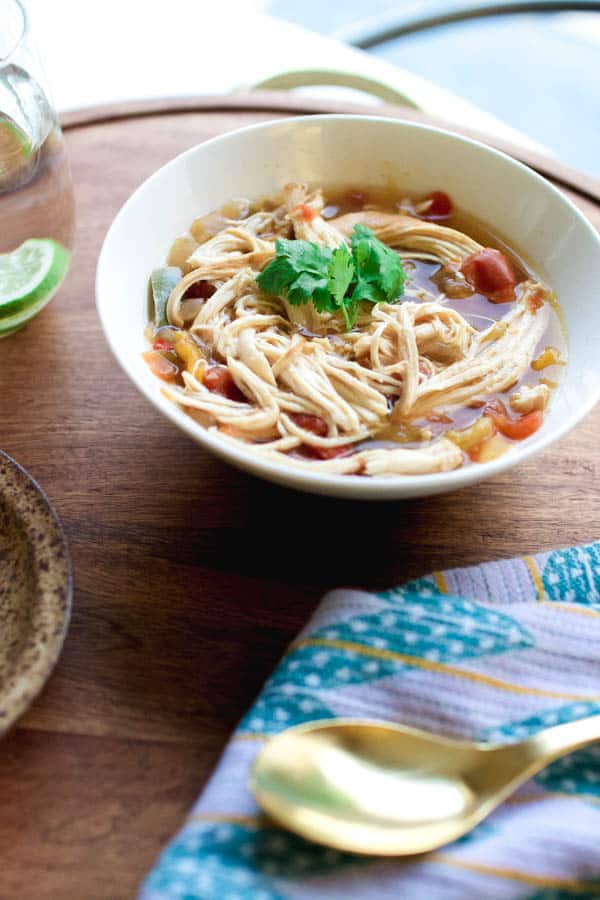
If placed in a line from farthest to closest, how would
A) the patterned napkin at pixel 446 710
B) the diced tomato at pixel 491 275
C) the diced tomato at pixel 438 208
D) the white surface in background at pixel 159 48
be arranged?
the white surface in background at pixel 159 48 → the diced tomato at pixel 438 208 → the diced tomato at pixel 491 275 → the patterned napkin at pixel 446 710

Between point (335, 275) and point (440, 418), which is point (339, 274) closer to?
point (335, 275)

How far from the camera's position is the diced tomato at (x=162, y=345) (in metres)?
2.31

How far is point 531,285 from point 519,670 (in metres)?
1.14

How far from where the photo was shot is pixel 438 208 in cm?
273

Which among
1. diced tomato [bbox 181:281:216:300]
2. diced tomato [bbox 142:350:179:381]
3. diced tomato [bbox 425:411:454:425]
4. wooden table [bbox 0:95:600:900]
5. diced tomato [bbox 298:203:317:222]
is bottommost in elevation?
wooden table [bbox 0:95:600:900]

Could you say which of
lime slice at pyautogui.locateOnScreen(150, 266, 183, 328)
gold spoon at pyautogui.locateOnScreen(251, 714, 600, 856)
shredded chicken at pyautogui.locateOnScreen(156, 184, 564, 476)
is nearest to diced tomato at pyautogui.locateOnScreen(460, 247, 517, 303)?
shredded chicken at pyautogui.locateOnScreen(156, 184, 564, 476)

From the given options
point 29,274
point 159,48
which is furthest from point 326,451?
point 159,48

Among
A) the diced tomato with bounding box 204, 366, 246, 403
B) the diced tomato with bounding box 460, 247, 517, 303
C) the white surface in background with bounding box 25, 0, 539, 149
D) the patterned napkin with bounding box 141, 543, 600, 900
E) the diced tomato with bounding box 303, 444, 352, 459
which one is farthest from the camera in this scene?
the white surface in background with bounding box 25, 0, 539, 149

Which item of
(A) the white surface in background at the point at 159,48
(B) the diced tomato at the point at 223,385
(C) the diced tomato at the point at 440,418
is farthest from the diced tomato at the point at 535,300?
(A) the white surface in background at the point at 159,48

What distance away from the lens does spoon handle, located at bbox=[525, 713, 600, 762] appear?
5.42ft

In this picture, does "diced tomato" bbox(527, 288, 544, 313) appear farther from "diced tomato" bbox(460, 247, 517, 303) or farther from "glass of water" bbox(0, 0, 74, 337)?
"glass of water" bbox(0, 0, 74, 337)

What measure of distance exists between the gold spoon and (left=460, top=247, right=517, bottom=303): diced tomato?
1239 millimetres

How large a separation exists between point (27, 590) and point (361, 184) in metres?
1.60

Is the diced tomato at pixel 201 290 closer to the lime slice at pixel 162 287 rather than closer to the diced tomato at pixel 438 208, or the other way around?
the lime slice at pixel 162 287
